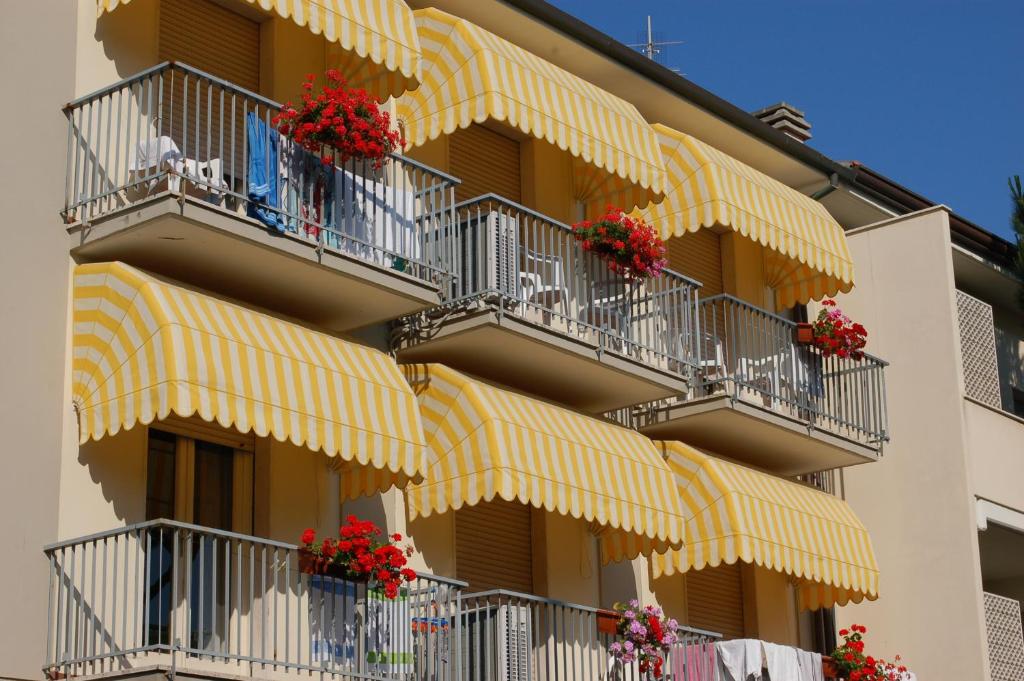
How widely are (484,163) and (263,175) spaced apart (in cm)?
527

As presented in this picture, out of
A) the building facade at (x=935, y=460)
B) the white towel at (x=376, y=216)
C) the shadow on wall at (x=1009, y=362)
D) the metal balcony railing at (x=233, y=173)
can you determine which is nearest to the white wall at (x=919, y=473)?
the building facade at (x=935, y=460)

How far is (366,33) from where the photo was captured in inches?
719

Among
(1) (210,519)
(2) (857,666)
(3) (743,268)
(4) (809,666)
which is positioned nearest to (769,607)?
(2) (857,666)

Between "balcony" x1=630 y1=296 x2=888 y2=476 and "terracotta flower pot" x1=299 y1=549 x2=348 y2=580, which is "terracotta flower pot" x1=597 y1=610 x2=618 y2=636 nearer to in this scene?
"balcony" x1=630 y1=296 x2=888 y2=476

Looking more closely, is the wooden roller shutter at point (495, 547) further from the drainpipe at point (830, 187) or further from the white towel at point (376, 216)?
the drainpipe at point (830, 187)

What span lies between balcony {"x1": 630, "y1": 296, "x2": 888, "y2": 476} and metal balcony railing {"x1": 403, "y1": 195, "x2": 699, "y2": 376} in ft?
1.66

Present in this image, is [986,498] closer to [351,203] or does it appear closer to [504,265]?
[504,265]

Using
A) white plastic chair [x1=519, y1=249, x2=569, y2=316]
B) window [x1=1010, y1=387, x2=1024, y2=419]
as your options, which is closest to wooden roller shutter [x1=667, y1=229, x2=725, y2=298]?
white plastic chair [x1=519, y1=249, x2=569, y2=316]

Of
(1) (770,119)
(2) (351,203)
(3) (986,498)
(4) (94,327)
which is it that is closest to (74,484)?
(4) (94,327)

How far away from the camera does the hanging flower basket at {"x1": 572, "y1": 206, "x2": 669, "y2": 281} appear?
66.9ft

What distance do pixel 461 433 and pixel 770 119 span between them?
11544 mm

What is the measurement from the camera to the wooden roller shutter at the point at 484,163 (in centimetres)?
2128

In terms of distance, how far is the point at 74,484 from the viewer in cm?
1568

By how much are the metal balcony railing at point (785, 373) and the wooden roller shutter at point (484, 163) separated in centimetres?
281
